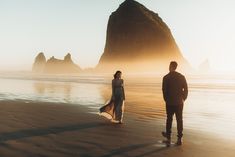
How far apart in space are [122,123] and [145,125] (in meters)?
1.06

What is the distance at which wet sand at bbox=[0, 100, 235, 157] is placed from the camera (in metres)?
8.25

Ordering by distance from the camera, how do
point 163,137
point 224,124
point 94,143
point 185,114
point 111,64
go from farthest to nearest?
point 111,64, point 185,114, point 224,124, point 163,137, point 94,143

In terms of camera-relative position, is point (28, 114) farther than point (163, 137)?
Yes

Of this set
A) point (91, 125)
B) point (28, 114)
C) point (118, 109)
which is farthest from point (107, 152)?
point (28, 114)

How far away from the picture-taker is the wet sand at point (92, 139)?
8.25 m

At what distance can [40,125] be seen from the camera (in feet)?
39.4

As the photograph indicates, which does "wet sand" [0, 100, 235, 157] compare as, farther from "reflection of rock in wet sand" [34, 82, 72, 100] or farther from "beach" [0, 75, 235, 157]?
"reflection of rock in wet sand" [34, 82, 72, 100]

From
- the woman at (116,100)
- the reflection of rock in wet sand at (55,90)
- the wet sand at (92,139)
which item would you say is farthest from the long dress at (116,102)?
the reflection of rock in wet sand at (55,90)

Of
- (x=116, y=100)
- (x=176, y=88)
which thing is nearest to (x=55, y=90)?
(x=116, y=100)

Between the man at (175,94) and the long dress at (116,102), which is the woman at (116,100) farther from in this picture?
the man at (175,94)

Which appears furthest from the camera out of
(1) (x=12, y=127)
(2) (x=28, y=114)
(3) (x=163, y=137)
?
(2) (x=28, y=114)

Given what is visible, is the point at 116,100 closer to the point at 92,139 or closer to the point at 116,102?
the point at 116,102

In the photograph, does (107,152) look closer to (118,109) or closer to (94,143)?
(94,143)

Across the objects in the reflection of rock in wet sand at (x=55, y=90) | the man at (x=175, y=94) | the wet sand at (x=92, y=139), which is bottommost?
the wet sand at (x=92, y=139)
